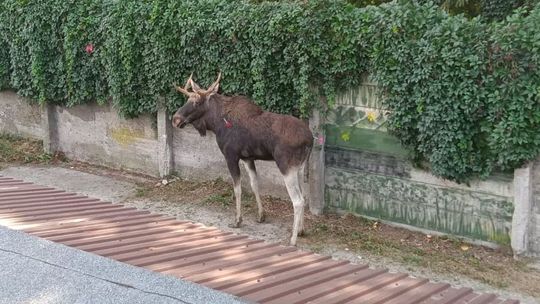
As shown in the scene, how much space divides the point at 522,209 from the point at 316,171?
9.76ft

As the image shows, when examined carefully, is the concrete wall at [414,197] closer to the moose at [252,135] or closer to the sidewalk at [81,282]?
the moose at [252,135]

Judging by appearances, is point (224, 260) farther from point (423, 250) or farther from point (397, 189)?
point (397, 189)

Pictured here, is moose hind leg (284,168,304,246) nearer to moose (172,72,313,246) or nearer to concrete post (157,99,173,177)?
moose (172,72,313,246)

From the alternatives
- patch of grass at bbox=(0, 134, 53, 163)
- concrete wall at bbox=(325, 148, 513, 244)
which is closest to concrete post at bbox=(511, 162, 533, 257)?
concrete wall at bbox=(325, 148, 513, 244)

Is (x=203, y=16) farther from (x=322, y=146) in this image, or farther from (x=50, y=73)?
(x=50, y=73)

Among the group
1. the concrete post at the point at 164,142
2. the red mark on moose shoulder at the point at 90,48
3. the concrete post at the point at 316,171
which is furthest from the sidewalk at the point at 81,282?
the red mark on moose shoulder at the point at 90,48

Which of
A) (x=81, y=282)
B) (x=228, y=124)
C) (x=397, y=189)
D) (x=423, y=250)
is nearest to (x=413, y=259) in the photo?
(x=423, y=250)

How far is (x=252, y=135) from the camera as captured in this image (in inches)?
349

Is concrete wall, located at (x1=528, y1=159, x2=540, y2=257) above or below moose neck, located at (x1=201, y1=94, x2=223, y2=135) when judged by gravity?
below

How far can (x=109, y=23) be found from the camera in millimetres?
11773

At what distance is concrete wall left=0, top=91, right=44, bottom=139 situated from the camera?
14.5 metres

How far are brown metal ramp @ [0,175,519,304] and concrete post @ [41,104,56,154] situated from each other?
7015mm

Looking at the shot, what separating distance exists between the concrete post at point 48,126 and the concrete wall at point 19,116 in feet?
1.25

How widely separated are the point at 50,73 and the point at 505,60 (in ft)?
29.6
